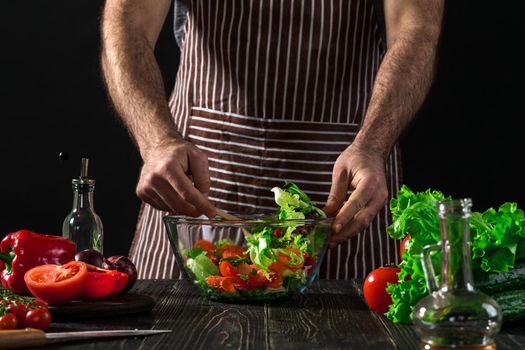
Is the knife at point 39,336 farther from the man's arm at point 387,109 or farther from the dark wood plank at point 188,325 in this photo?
the man's arm at point 387,109

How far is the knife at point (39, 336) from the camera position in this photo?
131cm

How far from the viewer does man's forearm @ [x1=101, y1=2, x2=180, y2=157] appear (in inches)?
81.6

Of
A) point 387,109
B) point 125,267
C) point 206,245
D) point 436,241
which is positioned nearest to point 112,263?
point 125,267

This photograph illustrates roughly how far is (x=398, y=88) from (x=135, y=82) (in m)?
0.61

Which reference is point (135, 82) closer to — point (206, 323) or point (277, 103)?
point (277, 103)

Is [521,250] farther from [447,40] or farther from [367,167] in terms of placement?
[447,40]

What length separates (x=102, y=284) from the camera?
1.66 metres

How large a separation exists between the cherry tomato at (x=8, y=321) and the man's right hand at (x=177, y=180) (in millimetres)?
519

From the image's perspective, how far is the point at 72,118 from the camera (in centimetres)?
347

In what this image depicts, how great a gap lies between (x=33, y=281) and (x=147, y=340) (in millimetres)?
345

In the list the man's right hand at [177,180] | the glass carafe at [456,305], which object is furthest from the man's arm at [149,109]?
the glass carafe at [456,305]

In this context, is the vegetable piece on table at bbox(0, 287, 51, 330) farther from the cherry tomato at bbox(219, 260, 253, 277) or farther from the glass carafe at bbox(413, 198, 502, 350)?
the glass carafe at bbox(413, 198, 502, 350)

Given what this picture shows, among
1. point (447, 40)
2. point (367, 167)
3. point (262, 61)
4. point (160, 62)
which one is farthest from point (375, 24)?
point (160, 62)

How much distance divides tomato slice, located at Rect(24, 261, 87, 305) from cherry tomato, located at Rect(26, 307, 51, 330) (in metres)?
0.14
